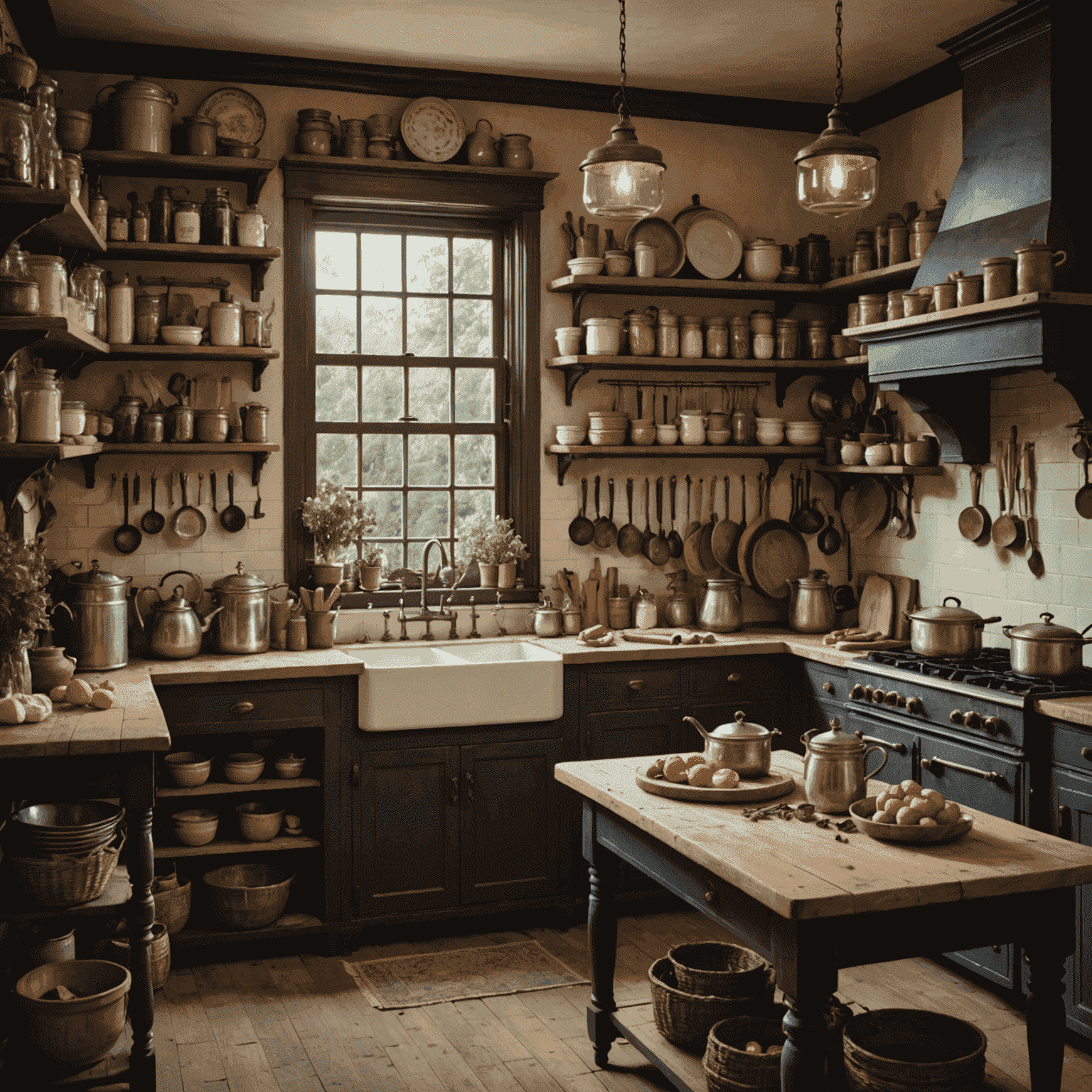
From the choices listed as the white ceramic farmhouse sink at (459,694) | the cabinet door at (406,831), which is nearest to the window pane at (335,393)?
the white ceramic farmhouse sink at (459,694)

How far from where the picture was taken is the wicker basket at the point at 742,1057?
2.86m

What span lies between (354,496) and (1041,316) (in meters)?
2.92

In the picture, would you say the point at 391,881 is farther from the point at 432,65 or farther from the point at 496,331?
the point at 432,65

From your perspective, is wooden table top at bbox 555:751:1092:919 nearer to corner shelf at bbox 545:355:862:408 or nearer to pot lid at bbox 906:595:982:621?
pot lid at bbox 906:595:982:621

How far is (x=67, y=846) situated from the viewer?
3.31 meters

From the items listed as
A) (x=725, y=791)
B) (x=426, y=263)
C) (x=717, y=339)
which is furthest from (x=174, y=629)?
(x=717, y=339)

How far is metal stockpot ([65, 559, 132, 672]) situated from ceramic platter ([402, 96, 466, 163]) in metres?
2.25

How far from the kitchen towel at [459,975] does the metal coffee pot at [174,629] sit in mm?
1343

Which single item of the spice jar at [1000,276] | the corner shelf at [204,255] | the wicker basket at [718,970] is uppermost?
the corner shelf at [204,255]

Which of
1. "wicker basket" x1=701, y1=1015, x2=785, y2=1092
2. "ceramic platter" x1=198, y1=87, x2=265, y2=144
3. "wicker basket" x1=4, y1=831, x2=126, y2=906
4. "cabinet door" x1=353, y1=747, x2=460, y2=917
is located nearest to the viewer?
"wicker basket" x1=701, y1=1015, x2=785, y2=1092

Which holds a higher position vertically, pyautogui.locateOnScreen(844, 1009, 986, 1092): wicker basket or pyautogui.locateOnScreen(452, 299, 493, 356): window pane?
pyautogui.locateOnScreen(452, 299, 493, 356): window pane

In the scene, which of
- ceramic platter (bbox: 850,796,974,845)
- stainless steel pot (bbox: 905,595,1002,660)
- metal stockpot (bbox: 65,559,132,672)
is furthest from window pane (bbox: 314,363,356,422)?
ceramic platter (bbox: 850,796,974,845)

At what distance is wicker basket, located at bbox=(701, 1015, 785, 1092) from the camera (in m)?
2.86

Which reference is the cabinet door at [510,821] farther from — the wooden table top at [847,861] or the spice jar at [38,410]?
the spice jar at [38,410]
